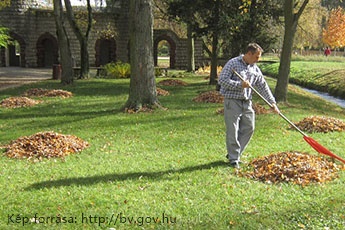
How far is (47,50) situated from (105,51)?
5.37 metres

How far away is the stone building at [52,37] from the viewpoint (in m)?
35.8

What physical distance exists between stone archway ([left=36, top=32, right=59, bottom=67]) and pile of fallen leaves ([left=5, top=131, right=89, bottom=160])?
29.4m

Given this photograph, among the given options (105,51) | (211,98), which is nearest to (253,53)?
(211,98)

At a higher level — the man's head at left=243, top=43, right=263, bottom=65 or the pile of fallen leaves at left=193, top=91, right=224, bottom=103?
the man's head at left=243, top=43, right=263, bottom=65

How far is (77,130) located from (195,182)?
5.35m

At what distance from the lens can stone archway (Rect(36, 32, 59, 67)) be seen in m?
36.4

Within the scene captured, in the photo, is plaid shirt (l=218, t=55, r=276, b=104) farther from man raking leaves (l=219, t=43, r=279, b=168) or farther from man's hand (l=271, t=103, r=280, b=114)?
man's hand (l=271, t=103, r=280, b=114)

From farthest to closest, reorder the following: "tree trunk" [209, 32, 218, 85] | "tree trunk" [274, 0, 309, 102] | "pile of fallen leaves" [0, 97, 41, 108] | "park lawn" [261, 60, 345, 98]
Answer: "park lawn" [261, 60, 345, 98]
"tree trunk" [209, 32, 218, 85]
"tree trunk" [274, 0, 309, 102]
"pile of fallen leaves" [0, 97, 41, 108]

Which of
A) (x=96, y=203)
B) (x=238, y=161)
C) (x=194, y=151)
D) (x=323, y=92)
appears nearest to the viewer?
(x=96, y=203)

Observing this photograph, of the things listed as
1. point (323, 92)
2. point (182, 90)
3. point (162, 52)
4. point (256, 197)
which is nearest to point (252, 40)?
point (182, 90)

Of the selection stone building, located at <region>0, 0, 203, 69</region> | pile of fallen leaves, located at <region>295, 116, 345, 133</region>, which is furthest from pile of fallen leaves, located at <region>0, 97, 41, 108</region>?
stone building, located at <region>0, 0, 203, 69</region>

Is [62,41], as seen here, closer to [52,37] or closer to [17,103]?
[17,103]

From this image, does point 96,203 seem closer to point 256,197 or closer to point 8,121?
point 256,197

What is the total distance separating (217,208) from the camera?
5590 millimetres
